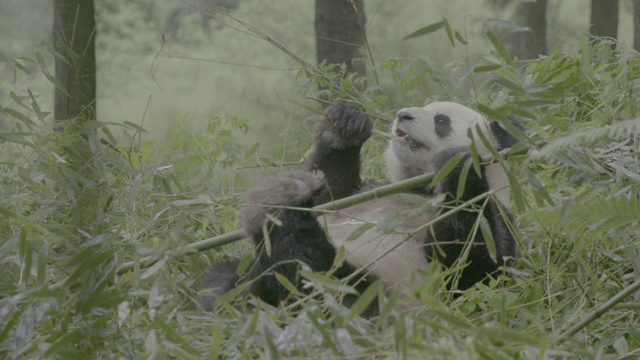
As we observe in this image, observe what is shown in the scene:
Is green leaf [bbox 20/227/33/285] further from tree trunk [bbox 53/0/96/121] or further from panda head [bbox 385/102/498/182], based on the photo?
panda head [bbox 385/102/498/182]

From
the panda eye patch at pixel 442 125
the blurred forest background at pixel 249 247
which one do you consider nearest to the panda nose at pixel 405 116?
the panda eye patch at pixel 442 125

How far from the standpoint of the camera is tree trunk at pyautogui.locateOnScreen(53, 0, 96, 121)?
4352 mm

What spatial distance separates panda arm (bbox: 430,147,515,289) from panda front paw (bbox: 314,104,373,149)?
32.7 inches

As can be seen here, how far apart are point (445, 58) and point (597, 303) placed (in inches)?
325

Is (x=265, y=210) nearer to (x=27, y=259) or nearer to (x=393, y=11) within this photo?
(x=27, y=259)

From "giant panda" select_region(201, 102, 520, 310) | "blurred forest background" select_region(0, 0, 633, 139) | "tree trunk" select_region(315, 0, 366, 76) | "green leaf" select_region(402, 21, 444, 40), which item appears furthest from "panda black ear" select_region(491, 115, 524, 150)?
"blurred forest background" select_region(0, 0, 633, 139)

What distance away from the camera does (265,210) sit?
328 cm

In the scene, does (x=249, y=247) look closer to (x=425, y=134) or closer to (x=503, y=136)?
(x=425, y=134)

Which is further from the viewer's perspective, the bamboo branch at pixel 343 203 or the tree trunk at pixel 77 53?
the tree trunk at pixel 77 53

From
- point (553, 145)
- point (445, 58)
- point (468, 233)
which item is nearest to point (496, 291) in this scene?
point (468, 233)

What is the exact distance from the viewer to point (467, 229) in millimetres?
3275

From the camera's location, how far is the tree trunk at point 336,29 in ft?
22.0

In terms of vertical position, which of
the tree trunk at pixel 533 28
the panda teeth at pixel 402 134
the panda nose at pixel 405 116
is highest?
the tree trunk at pixel 533 28

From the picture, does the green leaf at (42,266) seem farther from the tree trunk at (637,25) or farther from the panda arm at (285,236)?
the tree trunk at (637,25)
